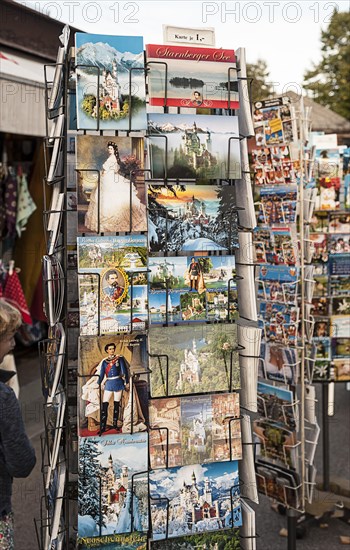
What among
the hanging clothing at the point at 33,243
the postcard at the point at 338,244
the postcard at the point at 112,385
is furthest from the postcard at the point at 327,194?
the hanging clothing at the point at 33,243

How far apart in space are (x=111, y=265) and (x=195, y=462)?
0.70 metres

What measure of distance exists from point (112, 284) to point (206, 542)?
3.01 ft

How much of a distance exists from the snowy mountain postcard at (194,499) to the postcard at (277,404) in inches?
Result: 39.9

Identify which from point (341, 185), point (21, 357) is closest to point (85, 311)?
point (341, 185)

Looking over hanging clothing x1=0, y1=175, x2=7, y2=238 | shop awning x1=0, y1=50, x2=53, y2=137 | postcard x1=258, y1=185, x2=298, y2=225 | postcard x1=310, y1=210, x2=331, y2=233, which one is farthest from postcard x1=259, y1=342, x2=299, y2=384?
hanging clothing x1=0, y1=175, x2=7, y2=238

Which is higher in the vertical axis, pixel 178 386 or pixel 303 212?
pixel 303 212

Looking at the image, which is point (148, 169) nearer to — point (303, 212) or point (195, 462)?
point (195, 462)

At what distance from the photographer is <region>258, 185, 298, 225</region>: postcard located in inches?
130

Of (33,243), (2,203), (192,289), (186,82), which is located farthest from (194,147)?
(33,243)

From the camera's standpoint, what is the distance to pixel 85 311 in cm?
212

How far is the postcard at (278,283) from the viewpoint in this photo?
3.32 metres

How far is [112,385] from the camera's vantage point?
85.3 inches

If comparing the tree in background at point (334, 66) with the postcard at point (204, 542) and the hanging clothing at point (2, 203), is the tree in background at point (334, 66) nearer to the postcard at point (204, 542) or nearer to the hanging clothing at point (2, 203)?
the hanging clothing at point (2, 203)

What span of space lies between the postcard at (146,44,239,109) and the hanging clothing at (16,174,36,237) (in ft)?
13.4
